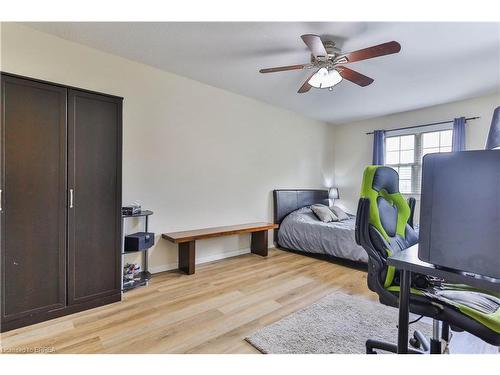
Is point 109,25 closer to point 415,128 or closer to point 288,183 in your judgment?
point 288,183

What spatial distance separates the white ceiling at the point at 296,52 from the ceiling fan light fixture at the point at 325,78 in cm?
27

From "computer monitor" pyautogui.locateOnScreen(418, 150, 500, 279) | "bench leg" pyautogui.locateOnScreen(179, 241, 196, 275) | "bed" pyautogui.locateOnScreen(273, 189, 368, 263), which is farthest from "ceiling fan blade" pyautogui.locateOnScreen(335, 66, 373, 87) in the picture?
"bench leg" pyautogui.locateOnScreen(179, 241, 196, 275)

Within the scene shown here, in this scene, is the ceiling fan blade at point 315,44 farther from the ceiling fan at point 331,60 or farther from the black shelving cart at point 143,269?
the black shelving cart at point 143,269

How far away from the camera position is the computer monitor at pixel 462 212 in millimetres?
882

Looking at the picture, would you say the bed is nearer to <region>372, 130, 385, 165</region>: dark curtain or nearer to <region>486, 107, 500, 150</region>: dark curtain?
<region>372, 130, 385, 165</region>: dark curtain

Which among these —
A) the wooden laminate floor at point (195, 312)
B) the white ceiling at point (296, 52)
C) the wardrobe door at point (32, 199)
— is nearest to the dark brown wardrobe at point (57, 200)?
the wardrobe door at point (32, 199)

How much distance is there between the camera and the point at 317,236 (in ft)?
12.4

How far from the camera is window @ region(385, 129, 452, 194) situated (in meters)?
4.24

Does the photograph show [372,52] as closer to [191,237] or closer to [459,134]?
[191,237]

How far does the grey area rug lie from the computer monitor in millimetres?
1072

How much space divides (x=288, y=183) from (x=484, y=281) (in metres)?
3.81

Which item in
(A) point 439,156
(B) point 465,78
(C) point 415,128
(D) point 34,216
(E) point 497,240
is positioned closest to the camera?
(E) point 497,240

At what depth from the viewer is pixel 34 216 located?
1919 millimetres

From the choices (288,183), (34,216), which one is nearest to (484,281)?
(34,216)
